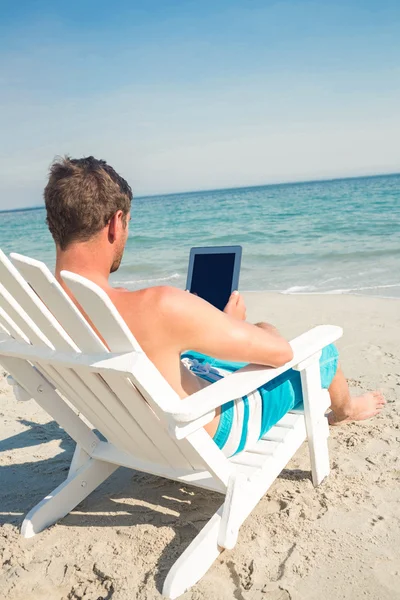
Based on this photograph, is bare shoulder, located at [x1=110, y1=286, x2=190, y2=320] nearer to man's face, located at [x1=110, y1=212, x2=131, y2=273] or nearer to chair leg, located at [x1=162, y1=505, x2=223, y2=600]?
man's face, located at [x1=110, y1=212, x2=131, y2=273]

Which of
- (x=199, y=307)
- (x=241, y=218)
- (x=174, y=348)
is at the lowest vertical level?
(x=241, y=218)

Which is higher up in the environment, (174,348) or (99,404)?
(174,348)

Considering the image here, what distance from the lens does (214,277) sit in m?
2.78

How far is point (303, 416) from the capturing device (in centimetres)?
263

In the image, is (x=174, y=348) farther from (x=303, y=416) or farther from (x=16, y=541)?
(x=16, y=541)

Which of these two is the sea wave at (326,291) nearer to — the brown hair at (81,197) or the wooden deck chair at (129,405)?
the wooden deck chair at (129,405)

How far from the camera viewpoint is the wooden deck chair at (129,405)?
1753mm

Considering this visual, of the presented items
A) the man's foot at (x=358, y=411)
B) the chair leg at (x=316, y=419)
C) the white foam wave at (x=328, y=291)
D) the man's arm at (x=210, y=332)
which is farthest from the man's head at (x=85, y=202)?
the white foam wave at (x=328, y=291)

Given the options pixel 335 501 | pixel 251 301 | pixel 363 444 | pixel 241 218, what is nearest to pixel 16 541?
pixel 335 501

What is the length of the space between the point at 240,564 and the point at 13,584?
898 mm

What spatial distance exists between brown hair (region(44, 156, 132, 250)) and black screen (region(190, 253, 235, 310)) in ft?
2.81

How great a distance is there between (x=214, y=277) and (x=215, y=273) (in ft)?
0.07

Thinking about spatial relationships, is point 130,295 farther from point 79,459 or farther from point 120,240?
point 79,459

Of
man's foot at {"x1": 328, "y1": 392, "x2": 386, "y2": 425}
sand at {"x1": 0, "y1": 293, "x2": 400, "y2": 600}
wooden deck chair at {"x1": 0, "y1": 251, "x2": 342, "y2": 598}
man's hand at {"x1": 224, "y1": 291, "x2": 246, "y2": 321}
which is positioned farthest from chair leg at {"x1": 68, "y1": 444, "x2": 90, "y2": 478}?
man's foot at {"x1": 328, "y1": 392, "x2": 386, "y2": 425}
